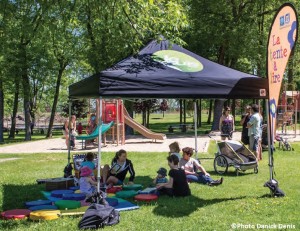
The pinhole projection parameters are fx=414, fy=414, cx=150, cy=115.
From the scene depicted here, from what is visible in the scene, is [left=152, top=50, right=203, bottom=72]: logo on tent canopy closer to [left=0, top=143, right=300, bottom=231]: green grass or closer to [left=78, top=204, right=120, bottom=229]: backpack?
[left=0, top=143, right=300, bottom=231]: green grass

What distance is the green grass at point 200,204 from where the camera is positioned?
6.29 meters

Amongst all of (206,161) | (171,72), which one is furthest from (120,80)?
(206,161)

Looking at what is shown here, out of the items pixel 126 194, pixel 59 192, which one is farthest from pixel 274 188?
pixel 59 192

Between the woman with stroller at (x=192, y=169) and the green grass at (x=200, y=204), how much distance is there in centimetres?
31

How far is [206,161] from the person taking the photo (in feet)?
44.8

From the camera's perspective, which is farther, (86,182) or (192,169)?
(192,169)

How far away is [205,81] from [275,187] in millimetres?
2460

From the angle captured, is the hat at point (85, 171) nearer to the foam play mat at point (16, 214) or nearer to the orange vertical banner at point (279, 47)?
Answer: the foam play mat at point (16, 214)

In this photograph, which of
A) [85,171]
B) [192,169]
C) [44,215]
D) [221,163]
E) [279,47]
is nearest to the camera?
[44,215]

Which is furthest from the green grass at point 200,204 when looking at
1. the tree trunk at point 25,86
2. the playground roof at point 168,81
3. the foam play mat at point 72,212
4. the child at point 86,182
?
the tree trunk at point 25,86

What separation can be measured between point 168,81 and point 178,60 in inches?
44.8

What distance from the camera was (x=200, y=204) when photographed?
7547 mm

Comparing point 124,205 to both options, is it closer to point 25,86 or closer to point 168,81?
point 168,81

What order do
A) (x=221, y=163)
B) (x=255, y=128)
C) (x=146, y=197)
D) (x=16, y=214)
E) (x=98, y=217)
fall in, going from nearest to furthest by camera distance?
(x=98, y=217), (x=16, y=214), (x=146, y=197), (x=221, y=163), (x=255, y=128)
